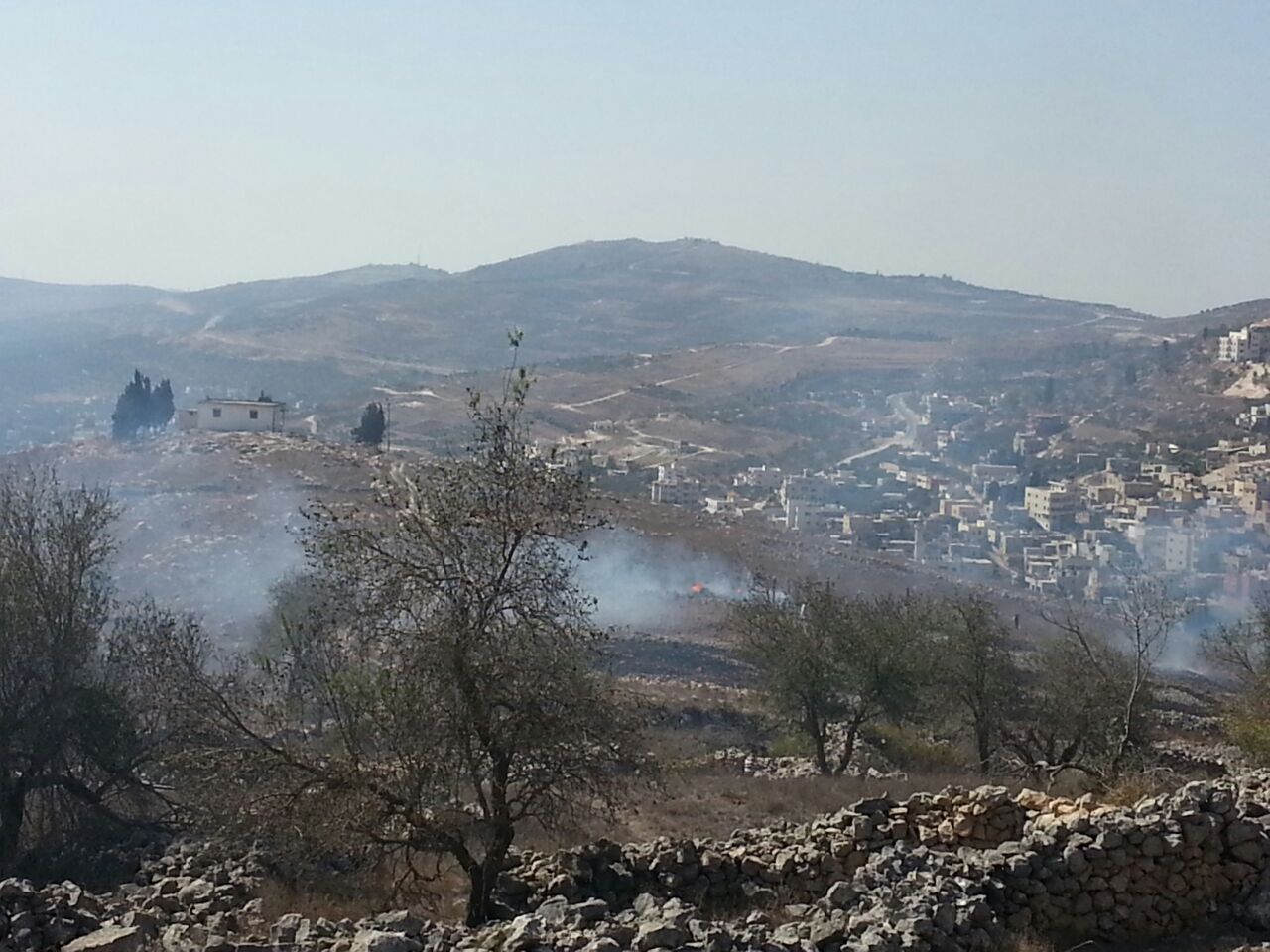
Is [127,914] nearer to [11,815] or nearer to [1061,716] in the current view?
[11,815]

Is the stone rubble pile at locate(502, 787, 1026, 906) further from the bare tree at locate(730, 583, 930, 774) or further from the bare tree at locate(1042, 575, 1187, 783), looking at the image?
the bare tree at locate(730, 583, 930, 774)

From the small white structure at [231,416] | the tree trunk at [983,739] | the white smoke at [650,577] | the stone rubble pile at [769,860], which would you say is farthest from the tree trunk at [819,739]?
the small white structure at [231,416]

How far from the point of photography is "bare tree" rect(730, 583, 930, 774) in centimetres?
3023

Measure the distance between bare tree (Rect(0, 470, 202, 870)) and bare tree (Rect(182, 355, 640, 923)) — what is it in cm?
632

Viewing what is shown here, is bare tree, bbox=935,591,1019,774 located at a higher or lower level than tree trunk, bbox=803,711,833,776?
higher

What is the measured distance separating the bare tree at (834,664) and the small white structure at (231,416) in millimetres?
57995

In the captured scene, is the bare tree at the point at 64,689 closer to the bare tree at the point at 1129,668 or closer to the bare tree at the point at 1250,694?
the bare tree at the point at 1129,668

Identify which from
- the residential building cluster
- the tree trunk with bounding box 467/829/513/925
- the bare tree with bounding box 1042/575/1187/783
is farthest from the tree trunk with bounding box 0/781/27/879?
the residential building cluster

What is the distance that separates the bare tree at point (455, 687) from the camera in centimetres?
1287

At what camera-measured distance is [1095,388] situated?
513 feet

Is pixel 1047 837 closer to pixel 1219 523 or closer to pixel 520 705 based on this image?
pixel 520 705

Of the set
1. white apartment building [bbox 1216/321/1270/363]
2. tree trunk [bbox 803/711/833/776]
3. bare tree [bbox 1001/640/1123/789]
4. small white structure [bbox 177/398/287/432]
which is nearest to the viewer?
bare tree [bbox 1001/640/1123/789]

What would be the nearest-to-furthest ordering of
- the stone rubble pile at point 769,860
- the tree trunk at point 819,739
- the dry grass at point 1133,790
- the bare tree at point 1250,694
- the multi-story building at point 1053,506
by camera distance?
the stone rubble pile at point 769,860, the dry grass at point 1133,790, the bare tree at point 1250,694, the tree trunk at point 819,739, the multi-story building at point 1053,506

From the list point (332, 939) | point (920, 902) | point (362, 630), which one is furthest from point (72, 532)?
point (920, 902)
